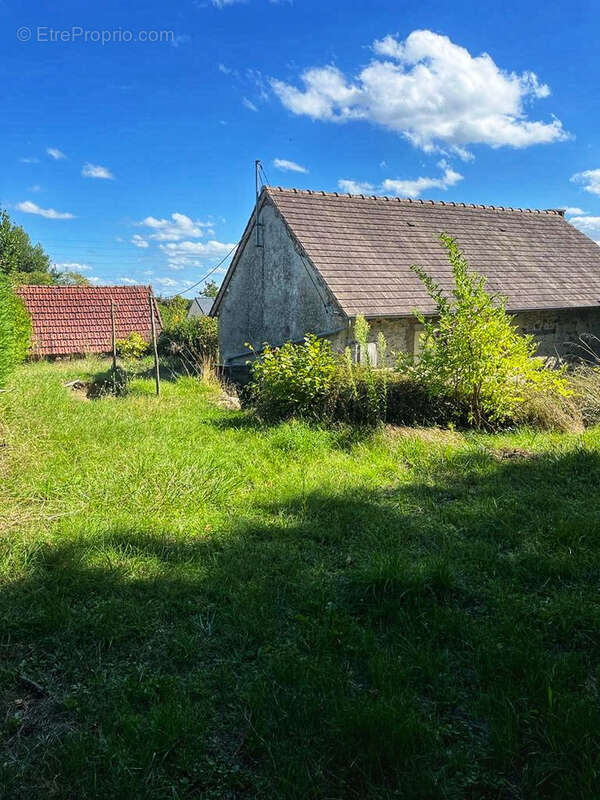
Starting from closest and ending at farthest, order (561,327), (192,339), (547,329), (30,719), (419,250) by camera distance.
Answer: (30,719), (419,250), (547,329), (561,327), (192,339)

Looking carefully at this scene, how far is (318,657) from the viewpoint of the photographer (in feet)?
9.71

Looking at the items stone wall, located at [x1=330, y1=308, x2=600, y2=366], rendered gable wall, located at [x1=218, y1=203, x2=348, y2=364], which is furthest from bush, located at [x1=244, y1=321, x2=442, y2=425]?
stone wall, located at [x1=330, y1=308, x2=600, y2=366]

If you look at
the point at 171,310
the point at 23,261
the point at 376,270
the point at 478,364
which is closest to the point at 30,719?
the point at 478,364

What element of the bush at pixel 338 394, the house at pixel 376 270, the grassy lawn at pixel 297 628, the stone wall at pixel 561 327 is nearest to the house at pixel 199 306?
the house at pixel 376 270

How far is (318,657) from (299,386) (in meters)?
5.85

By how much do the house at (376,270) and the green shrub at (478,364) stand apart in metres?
3.41

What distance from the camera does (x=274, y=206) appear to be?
13.8 meters

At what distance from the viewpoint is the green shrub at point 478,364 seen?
8219mm

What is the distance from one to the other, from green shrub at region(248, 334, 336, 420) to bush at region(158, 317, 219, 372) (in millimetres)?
11576

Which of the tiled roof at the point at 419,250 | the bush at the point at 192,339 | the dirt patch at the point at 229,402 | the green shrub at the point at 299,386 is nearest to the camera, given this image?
the green shrub at the point at 299,386

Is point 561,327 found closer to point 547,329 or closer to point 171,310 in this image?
point 547,329

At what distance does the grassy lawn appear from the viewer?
2287 millimetres

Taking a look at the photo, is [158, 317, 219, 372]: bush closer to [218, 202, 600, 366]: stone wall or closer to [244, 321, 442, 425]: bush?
[218, 202, 600, 366]: stone wall

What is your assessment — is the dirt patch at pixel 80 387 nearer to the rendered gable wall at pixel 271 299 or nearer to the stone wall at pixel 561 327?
the rendered gable wall at pixel 271 299
